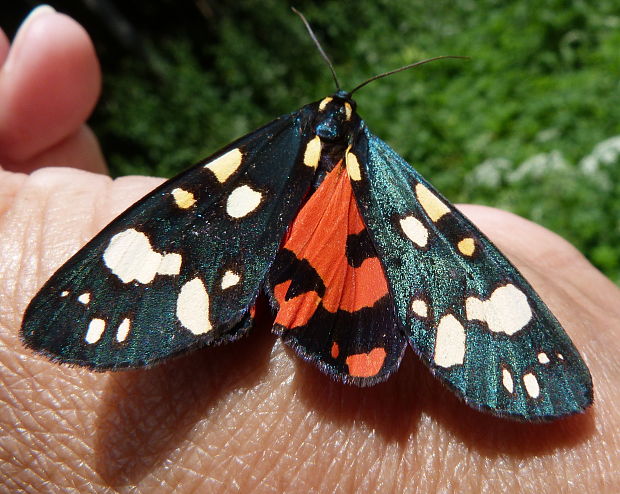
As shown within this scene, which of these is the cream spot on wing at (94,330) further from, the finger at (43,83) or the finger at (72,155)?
the finger at (72,155)

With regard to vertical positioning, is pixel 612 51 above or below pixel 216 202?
below

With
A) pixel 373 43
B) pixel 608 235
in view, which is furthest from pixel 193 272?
pixel 373 43

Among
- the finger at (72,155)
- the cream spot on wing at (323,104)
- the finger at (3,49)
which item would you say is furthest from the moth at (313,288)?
the finger at (72,155)

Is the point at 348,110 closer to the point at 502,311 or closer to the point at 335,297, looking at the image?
the point at 335,297

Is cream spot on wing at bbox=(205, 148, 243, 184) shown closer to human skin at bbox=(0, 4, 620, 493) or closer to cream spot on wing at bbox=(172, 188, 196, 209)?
cream spot on wing at bbox=(172, 188, 196, 209)

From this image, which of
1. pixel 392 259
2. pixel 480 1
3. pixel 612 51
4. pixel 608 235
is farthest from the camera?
pixel 480 1

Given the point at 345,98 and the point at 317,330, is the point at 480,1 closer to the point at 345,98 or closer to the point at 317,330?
the point at 345,98

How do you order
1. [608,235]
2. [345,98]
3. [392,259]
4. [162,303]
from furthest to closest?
[608,235]
[345,98]
[392,259]
[162,303]
